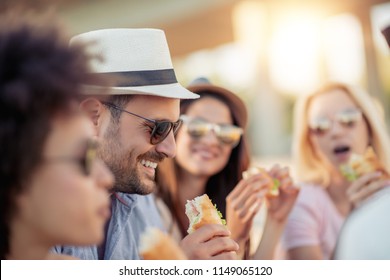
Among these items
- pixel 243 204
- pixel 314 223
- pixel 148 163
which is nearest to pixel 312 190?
pixel 314 223

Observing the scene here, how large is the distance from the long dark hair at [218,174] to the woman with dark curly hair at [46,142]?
2174 mm

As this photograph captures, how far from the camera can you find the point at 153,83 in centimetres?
260

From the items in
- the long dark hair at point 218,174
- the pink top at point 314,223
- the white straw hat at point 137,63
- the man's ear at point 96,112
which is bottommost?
the pink top at point 314,223

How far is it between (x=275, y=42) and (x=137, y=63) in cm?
1174

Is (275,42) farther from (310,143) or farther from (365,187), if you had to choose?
(365,187)

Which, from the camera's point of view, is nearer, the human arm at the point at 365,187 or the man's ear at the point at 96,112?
the man's ear at the point at 96,112

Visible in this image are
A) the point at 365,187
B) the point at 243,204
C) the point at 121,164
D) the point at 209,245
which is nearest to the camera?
the point at 209,245

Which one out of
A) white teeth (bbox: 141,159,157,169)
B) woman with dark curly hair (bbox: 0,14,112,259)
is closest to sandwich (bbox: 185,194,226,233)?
white teeth (bbox: 141,159,157,169)

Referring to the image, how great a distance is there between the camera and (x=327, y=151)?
4.18 metres

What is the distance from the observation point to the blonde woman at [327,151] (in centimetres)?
391

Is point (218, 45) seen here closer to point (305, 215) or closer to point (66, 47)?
point (305, 215)

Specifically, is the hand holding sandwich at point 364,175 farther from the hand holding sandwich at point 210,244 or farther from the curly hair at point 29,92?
the curly hair at point 29,92

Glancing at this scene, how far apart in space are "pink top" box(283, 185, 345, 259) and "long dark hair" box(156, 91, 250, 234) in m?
0.44

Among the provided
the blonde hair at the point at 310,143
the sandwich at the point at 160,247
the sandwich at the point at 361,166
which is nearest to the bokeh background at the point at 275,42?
the blonde hair at the point at 310,143
